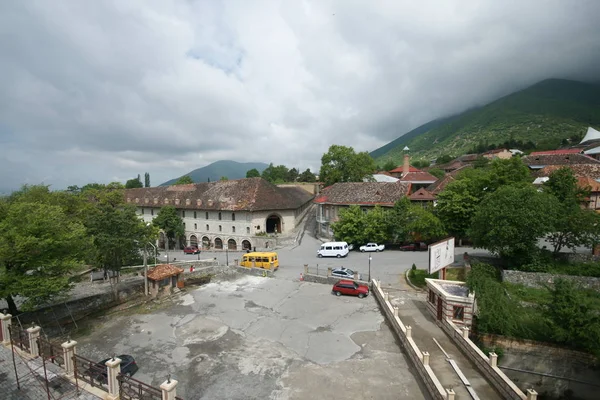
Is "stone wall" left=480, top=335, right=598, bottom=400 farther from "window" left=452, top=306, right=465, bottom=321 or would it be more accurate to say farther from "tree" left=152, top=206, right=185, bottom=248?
"tree" left=152, top=206, right=185, bottom=248

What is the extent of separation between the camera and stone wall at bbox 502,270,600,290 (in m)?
Answer: 22.4

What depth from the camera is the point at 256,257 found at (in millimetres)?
33312

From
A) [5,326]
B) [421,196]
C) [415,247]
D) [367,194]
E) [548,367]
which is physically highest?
[367,194]

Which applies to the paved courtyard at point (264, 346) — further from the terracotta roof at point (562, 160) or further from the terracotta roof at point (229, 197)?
the terracotta roof at point (562, 160)

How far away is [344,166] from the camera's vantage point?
229ft

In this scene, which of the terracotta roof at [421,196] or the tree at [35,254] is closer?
the tree at [35,254]

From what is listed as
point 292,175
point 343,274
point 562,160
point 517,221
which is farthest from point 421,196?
point 292,175

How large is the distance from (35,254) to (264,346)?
14751 millimetres

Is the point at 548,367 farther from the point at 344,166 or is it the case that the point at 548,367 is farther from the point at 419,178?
the point at 344,166

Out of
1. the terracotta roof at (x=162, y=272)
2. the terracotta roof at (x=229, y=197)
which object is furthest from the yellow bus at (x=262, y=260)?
the terracotta roof at (x=229, y=197)

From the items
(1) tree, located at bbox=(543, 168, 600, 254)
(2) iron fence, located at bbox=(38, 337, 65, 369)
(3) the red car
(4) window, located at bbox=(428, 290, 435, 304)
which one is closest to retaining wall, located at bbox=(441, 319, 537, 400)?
(4) window, located at bbox=(428, 290, 435, 304)

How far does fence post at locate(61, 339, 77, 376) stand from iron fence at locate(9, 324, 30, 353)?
130 inches

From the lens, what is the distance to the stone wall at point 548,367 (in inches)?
710

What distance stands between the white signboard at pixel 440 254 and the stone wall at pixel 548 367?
17.9ft
